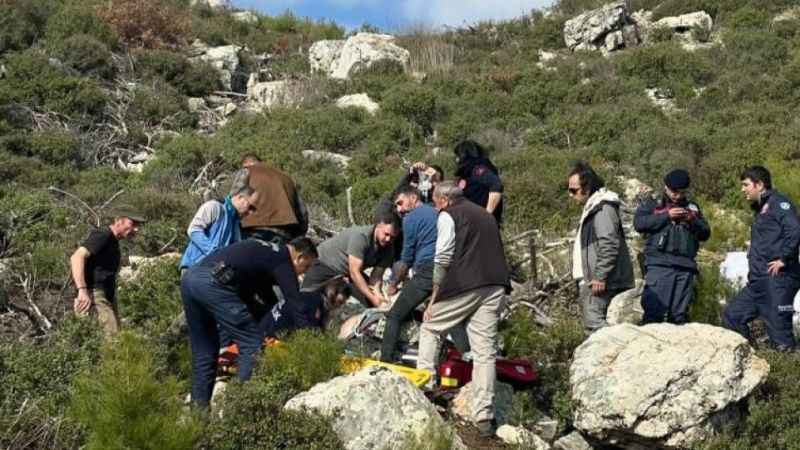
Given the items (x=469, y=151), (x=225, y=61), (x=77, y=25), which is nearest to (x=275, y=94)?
(x=225, y=61)

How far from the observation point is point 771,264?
6562 mm

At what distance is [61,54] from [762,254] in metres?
14.9

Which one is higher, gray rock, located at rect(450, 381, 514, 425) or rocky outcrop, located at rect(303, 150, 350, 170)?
rocky outcrop, located at rect(303, 150, 350, 170)

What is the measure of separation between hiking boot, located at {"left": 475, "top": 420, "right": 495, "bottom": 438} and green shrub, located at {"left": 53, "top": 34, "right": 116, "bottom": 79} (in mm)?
14571

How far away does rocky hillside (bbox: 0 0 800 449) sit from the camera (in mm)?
5328

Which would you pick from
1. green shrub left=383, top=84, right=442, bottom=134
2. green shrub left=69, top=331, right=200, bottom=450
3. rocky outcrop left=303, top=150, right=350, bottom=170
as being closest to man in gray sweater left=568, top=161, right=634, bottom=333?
green shrub left=69, top=331, right=200, bottom=450

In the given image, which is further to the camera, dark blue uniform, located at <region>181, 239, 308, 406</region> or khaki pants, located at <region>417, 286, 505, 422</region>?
khaki pants, located at <region>417, 286, 505, 422</region>

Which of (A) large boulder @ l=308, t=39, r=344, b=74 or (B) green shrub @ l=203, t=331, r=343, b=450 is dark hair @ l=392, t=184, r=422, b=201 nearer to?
(B) green shrub @ l=203, t=331, r=343, b=450

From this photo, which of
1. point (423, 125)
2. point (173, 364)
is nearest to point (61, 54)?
point (423, 125)

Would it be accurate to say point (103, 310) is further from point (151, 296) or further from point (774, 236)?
point (774, 236)

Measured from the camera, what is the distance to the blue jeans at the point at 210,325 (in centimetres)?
509

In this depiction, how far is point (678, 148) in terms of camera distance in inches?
543

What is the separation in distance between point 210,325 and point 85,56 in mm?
14317

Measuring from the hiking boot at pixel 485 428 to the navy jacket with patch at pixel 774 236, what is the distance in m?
2.59
